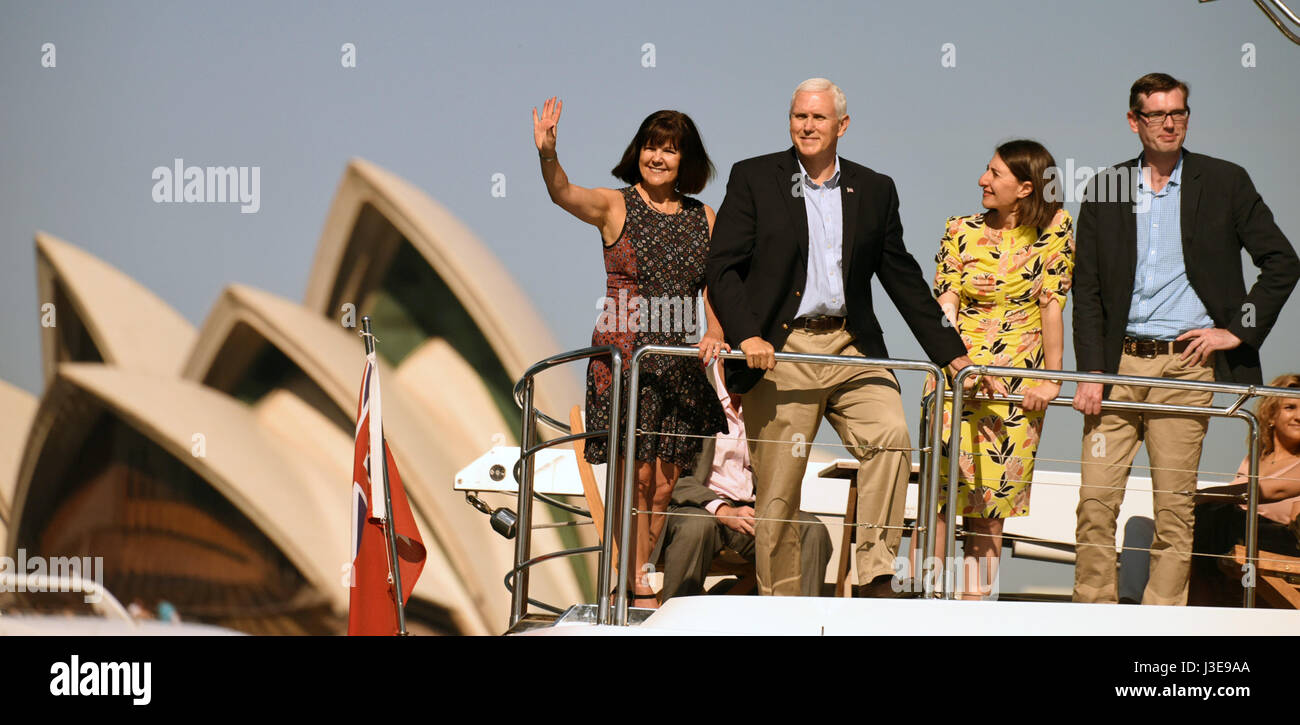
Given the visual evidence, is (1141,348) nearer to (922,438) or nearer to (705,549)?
(922,438)

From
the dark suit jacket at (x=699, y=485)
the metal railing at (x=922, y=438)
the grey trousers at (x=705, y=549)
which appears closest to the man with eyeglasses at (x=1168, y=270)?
the metal railing at (x=922, y=438)

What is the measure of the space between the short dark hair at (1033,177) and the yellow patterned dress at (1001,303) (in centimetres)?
3

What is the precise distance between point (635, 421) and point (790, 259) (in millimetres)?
693

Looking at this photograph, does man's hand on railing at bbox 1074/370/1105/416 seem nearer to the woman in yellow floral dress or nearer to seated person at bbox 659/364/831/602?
the woman in yellow floral dress

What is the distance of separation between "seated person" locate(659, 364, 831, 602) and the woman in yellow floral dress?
0.65 metres

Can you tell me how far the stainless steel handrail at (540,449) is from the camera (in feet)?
12.8

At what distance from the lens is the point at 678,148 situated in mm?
4430

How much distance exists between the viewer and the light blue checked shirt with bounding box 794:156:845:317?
4.13 meters

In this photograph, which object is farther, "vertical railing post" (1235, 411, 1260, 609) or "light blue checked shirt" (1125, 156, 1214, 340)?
"light blue checked shirt" (1125, 156, 1214, 340)

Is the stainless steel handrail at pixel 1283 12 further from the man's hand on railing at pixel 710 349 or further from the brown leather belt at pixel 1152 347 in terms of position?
the man's hand on railing at pixel 710 349

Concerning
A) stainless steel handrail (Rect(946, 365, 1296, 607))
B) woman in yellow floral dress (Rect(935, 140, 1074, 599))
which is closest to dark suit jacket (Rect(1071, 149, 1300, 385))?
woman in yellow floral dress (Rect(935, 140, 1074, 599))

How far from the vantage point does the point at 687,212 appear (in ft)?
14.7

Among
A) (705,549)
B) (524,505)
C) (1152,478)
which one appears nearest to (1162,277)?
(1152,478)
